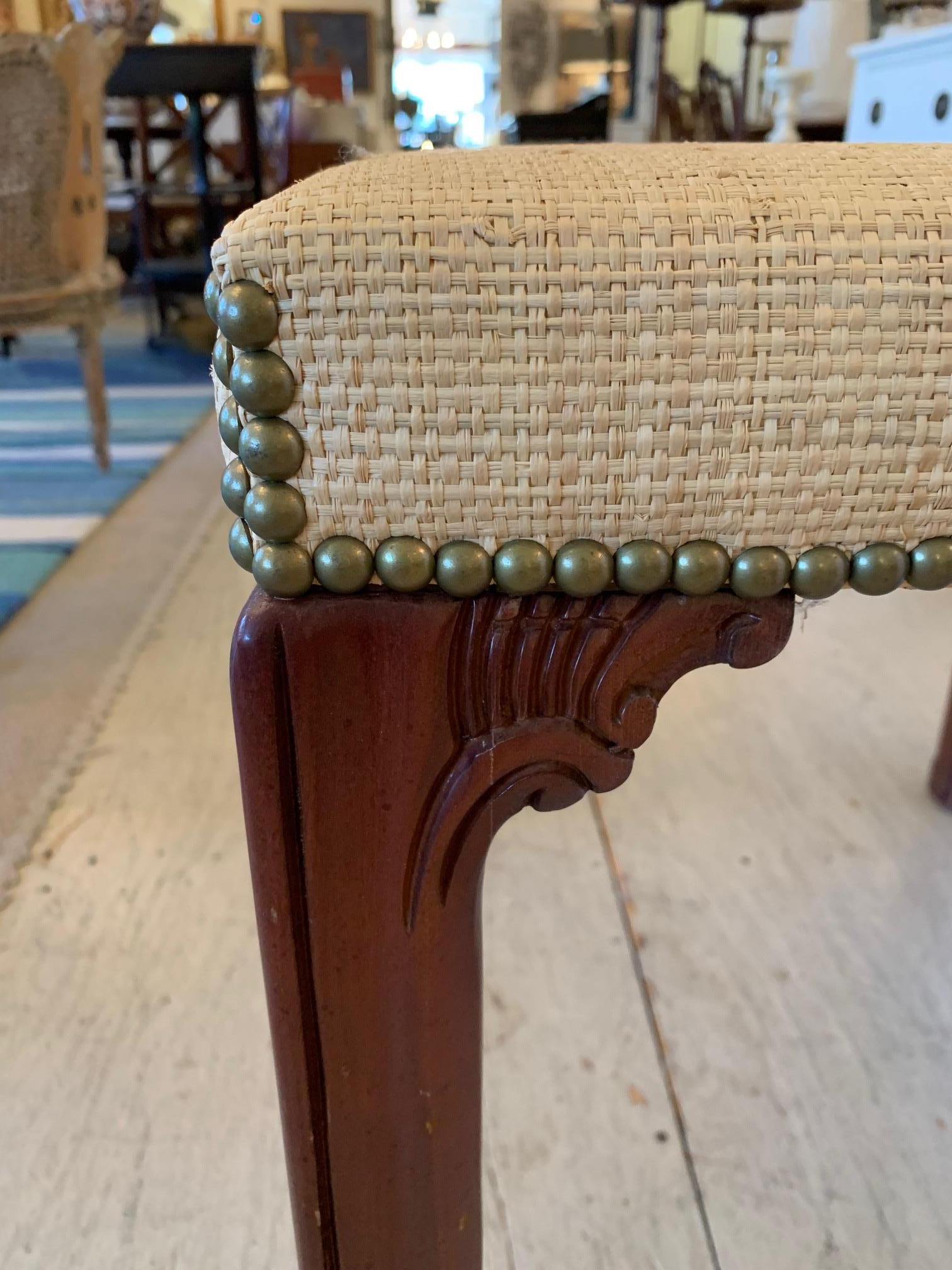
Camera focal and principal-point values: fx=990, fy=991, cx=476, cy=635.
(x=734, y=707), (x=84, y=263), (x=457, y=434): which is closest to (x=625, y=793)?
(x=734, y=707)

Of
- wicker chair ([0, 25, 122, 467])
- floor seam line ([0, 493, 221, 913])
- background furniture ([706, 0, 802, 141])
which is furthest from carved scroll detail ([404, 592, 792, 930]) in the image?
background furniture ([706, 0, 802, 141])

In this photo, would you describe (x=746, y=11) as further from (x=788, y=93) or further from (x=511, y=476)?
(x=511, y=476)

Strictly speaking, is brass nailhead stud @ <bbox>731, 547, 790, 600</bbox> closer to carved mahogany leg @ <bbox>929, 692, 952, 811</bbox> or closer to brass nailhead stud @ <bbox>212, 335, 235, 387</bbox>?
brass nailhead stud @ <bbox>212, 335, 235, 387</bbox>

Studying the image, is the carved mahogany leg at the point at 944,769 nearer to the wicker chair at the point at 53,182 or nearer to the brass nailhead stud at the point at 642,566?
the brass nailhead stud at the point at 642,566

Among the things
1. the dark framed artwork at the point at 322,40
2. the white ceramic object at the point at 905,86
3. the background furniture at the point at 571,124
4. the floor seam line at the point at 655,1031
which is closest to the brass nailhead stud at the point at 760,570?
the floor seam line at the point at 655,1031

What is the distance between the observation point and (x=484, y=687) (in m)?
0.30

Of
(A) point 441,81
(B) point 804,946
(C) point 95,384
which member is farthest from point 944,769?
(A) point 441,81

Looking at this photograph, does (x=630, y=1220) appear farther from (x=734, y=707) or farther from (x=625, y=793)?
(x=734, y=707)

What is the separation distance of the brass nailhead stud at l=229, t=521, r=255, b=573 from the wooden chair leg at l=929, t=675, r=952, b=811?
24.6 inches

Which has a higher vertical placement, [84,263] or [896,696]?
[84,263]

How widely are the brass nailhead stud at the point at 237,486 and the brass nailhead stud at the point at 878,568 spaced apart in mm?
183

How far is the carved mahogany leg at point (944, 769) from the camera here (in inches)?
29.9

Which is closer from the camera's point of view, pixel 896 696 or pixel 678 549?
pixel 678 549

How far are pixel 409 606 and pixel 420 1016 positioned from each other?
143mm
